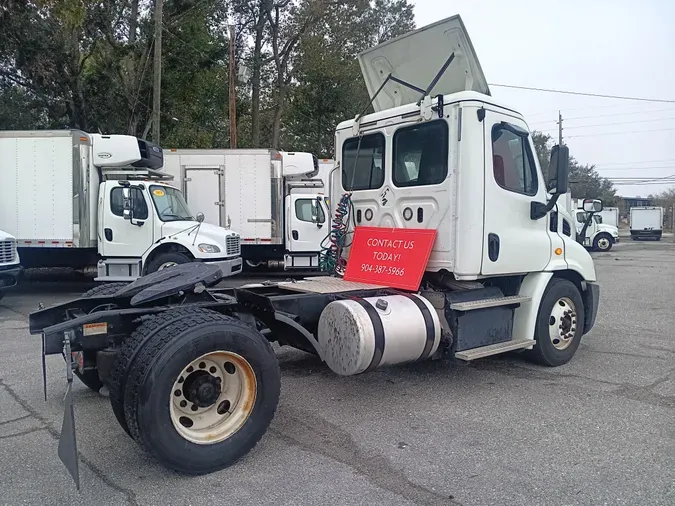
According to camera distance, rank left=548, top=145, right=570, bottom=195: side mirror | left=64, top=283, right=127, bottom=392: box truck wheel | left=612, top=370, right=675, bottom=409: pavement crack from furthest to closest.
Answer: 1. left=548, top=145, right=570, bottom=195: side mirror
2. left=612, top=370, right=675, bottom=409: pavement crack
3. left=64, top=283, right=127, bottom=392: box truck wheel

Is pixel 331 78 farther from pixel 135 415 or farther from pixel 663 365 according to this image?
pixel 135 415

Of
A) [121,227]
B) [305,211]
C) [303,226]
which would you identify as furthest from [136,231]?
[305,211]

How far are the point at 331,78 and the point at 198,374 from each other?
78.5ft

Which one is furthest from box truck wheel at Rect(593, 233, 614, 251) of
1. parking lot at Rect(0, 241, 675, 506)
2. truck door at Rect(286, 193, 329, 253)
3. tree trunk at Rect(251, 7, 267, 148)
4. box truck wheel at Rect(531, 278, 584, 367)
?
box truck wheel at Rect(531, 278, 584, 367)

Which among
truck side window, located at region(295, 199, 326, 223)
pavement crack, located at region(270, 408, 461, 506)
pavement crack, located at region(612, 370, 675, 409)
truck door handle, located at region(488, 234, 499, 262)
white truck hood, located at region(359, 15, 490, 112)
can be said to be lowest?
pavement crack, located at region(270, 408, 461, 506)

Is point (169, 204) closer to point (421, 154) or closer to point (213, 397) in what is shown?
point (421, 154)

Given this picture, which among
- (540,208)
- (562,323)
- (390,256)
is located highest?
(540,208)

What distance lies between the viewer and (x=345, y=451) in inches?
168

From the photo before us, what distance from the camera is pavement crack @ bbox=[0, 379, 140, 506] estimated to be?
358 cm

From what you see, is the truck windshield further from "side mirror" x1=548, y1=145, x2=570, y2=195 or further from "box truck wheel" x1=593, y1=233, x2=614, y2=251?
"box truck wheel" x1=593, y1=233, x2=614, y2=251

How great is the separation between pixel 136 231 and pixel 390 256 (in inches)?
297

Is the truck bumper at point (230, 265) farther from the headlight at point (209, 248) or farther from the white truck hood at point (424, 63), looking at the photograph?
the white truck hood at point (424, 63)

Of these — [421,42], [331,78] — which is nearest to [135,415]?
[421,42]

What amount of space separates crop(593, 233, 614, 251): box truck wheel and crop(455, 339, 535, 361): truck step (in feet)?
89.9
